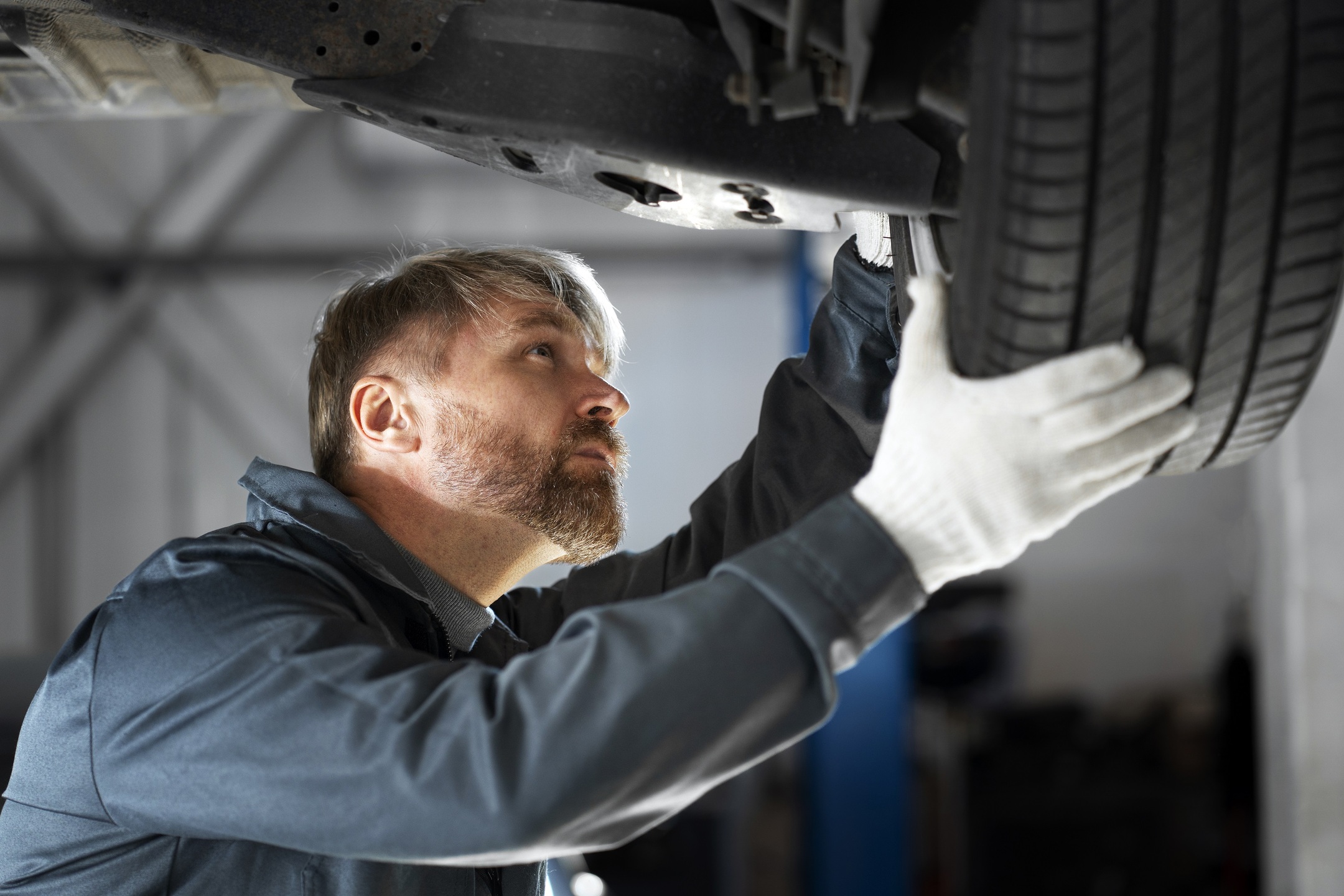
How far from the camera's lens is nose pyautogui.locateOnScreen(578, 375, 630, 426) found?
1386 mm

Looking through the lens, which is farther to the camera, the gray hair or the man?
the gray hair

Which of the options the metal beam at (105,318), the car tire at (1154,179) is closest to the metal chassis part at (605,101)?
the car tire at (1154,179)

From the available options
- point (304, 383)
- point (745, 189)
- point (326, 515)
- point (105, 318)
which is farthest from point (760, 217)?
point (105, 318)

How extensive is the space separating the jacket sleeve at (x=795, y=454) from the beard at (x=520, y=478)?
0.17 m

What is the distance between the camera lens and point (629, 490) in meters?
4.94

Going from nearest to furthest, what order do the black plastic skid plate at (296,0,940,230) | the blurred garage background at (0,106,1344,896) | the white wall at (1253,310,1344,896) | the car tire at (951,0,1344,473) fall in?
the car tire at (951,0,1344,473) < the black plastic skid plate at (296,0,940,230) < the white wall at (1253,310,1344,896) < the blurred garage background at (0,106,1344,896)

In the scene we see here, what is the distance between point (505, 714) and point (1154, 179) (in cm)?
57

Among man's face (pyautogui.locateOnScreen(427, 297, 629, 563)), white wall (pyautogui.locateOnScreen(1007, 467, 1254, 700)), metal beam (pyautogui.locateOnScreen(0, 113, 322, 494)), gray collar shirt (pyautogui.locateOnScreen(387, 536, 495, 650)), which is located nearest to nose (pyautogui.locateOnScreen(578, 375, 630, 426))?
man's face (pyautogui.locateOnScreen(427, 297, 629, 563))

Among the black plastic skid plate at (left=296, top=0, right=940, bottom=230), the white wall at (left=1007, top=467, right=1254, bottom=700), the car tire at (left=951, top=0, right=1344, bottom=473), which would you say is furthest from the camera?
the white wall at (left=1007, top=467, right=1254, bottom=700)

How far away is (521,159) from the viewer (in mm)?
1038

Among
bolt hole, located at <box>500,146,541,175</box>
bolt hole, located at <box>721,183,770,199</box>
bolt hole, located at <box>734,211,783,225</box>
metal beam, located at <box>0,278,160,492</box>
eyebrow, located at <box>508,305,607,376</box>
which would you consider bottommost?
bolt hole, located at <box>721,183,770,199</box>

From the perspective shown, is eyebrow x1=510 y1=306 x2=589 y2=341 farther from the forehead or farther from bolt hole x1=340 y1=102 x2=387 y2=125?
bolt hole x1=340 y1=102 x2=387 y2=125

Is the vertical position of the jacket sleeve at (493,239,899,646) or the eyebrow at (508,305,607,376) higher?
the eyebrow at (508,305,607,376)

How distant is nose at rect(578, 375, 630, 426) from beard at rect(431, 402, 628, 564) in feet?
0.08
